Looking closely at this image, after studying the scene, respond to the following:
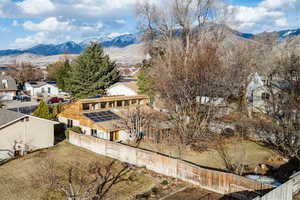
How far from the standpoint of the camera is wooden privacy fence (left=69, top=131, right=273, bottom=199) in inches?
557

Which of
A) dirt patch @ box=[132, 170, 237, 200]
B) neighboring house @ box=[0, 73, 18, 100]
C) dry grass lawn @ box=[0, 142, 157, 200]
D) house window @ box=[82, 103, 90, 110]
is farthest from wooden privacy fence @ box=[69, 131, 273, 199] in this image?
neighboring house @ box=[0, 73, 18, 100]

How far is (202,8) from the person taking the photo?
3812 cm

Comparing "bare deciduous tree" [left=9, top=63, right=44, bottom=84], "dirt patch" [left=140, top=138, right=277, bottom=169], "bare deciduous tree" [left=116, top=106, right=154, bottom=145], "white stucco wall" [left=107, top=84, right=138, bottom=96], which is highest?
"bare deciduous tree" [left=9, top=63, right=44, bottom=84]

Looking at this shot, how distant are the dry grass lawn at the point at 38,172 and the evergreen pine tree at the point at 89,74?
60.5 feet

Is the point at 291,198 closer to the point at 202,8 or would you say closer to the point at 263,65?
the point at 202,8

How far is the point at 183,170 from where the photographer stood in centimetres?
1698

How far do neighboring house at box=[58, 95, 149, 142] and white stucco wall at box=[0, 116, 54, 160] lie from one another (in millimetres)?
Result: 3673

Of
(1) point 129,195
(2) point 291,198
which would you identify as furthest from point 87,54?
(2) point 291,198

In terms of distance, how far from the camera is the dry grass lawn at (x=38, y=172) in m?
15.4

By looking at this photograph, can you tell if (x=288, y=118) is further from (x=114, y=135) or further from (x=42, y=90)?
(x=42, y=90)

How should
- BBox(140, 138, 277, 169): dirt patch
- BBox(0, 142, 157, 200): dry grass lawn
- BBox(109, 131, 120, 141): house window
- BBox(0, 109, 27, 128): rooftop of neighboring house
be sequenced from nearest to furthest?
BBox(0, 142, 157, 200): dry grass lawn → BBox(140, 138, 277, 169): dirt patch → BBox(0, 109, 27, 128): rooftop of neighboring house → BBox(109, 131, 120, 141): house window

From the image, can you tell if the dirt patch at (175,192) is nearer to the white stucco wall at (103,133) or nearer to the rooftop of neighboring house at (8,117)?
the white stucco wall at (103,133)

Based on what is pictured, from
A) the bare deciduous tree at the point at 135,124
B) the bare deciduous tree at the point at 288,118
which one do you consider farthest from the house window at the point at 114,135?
the bare deciduous tree at the point at 288,118

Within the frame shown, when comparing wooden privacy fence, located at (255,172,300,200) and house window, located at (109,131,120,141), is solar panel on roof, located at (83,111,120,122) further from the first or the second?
wooden privacy fence, located at (255,172,300,200)
